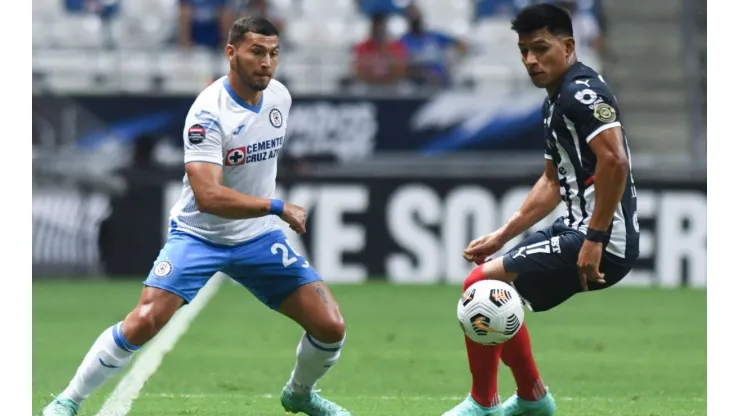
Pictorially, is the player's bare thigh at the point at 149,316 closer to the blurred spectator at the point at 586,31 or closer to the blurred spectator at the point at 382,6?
the blurred spectator at the point at 586,31

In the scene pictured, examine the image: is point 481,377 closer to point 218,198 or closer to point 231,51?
point 218,198

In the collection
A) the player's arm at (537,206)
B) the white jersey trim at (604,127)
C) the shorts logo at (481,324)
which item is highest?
the white jersey trim at (604,127)

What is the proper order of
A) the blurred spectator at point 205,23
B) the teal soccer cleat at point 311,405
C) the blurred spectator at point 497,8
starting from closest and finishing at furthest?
the teal soccer cleat at point 311,405 < the blurred spectator at point 205,23 < the blurred spectator at point 497,8

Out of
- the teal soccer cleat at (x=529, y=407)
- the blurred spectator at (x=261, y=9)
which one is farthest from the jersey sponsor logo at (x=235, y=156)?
the blurred spectator at (x=261, y=9)

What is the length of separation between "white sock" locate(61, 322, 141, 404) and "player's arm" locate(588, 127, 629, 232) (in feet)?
8.42

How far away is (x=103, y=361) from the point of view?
22.3 feet

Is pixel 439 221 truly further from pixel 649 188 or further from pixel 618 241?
pixel 618 241

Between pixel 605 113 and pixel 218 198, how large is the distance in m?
2.04

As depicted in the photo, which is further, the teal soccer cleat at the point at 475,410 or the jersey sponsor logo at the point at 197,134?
the teal soccer cleat at the point at 475,410

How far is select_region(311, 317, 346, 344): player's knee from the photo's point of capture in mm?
7176

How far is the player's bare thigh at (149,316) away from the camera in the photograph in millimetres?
6758

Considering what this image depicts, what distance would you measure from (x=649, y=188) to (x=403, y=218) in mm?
3288

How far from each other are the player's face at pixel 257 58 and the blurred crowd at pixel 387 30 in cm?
1225

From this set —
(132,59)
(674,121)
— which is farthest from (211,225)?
(674,121)
